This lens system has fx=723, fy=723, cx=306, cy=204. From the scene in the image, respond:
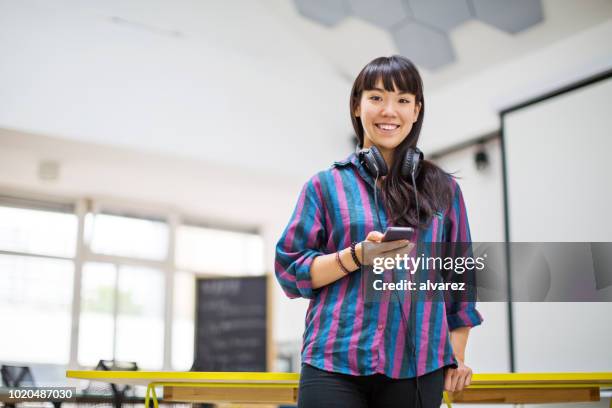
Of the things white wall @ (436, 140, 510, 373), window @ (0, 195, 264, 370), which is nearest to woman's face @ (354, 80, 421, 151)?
white wall @ (436, 140, 510, 373)

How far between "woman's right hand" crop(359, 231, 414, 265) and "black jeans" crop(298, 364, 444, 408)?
0.57 feet

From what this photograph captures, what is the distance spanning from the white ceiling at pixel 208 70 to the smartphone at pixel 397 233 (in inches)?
137

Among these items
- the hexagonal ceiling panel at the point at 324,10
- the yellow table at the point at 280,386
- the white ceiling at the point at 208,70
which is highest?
the hexagonal ceiling panel at the point at 324,10

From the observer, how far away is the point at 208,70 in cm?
521

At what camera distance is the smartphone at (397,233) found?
3.34ft

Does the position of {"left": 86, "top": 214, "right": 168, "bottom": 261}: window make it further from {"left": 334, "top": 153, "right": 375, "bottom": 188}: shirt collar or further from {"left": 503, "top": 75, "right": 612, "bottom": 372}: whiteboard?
{"left": 334, "top": 153, "right": 375, "bottom": 188}: shirt collar

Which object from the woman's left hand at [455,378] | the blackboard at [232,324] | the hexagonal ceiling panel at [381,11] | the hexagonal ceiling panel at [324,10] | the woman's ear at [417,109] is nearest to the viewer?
the woman's left hand at [455,378]

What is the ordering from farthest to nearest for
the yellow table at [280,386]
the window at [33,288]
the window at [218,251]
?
the window at [218,251]
the window at [33,288]
the yellow table at [280,386]

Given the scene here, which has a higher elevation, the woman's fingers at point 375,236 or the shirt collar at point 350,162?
the shirt collar at point 350,162

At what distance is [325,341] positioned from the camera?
3.56 feet

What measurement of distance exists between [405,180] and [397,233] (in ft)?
0.71

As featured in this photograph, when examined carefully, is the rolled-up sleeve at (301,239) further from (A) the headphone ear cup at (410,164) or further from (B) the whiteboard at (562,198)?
(B) the whiteboard at (562,198)

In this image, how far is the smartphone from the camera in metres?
1.02

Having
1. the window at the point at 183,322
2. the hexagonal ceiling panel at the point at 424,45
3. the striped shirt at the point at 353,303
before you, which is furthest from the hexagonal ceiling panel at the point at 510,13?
the window at the point at 183,322
